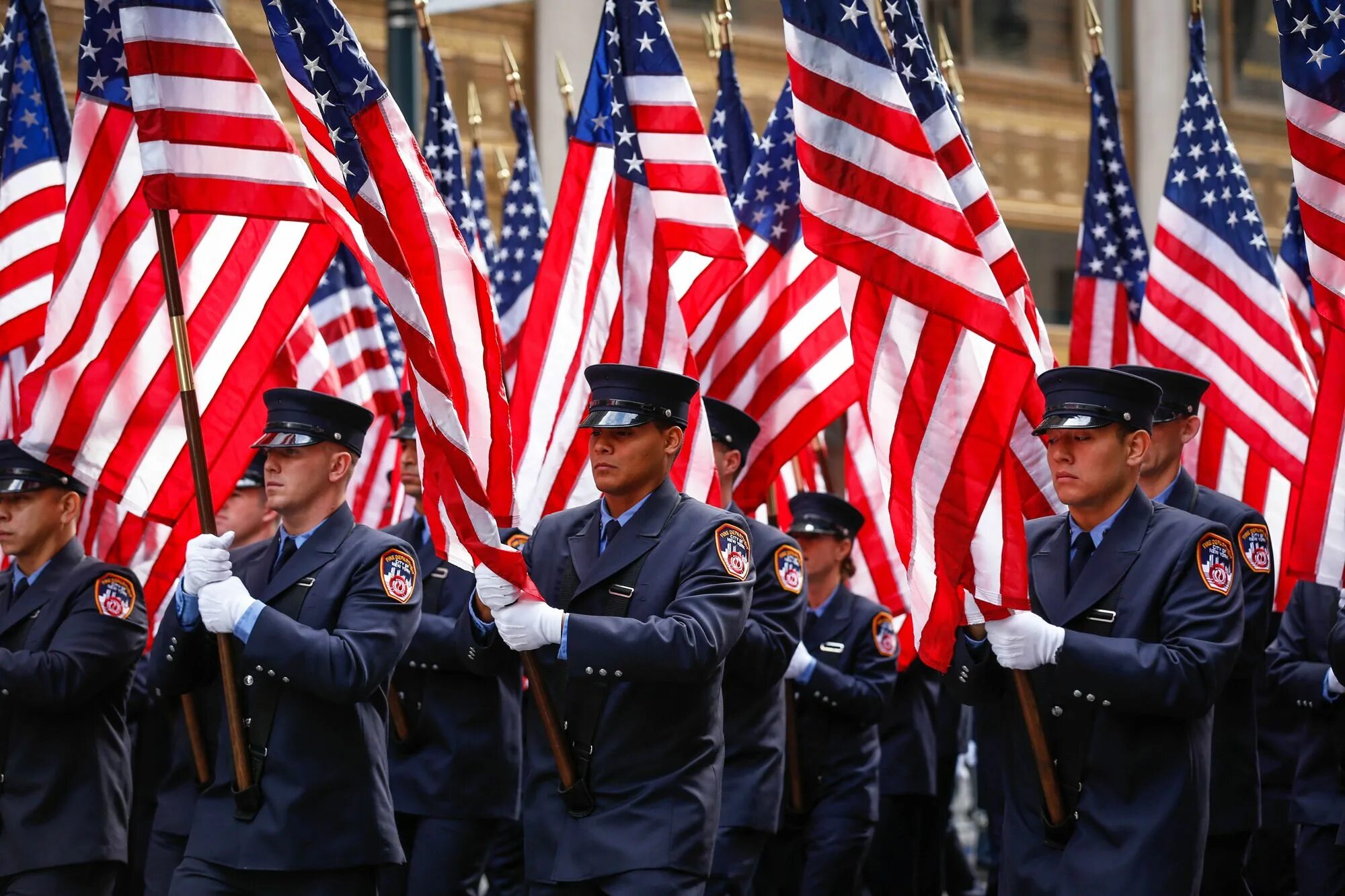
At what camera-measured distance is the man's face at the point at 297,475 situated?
21.4 feet

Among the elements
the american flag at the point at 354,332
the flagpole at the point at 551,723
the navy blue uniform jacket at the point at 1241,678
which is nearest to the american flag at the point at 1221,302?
the navy blue uniform jacket at the point at 1241,678

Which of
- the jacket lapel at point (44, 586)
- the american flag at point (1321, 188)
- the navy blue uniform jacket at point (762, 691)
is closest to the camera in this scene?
the american flag at point (1321, 188)

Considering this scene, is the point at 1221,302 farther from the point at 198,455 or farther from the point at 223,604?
the point at 223,604

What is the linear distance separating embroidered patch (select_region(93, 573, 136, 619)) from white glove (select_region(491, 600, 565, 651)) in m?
1.99

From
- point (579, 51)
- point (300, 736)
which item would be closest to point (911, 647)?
point (300, 736)

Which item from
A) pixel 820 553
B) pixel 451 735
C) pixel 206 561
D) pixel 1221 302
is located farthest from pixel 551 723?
pixel 1221 302

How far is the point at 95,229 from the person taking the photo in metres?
7.46

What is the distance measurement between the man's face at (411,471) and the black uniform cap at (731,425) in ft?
4.37

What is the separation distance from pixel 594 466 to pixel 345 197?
1515 millimetres

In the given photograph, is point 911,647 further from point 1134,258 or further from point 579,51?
point 579,51

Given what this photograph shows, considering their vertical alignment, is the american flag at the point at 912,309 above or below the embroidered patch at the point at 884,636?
above

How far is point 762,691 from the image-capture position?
752cm

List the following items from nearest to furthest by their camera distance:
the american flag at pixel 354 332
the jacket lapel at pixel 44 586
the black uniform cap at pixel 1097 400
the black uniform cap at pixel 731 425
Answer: the black uniform cap at pixel 1097 400, the jacket lapel at pixel 44 586, the black uniform cap at pixel 731 425, the american flag at pixel 354 332

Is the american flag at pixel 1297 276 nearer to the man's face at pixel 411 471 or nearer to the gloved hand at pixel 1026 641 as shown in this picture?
the man's face at pixel 411 471
